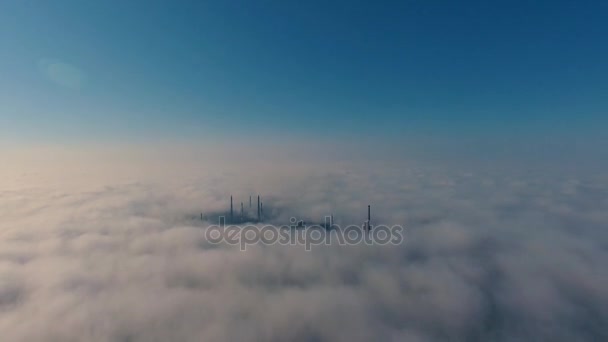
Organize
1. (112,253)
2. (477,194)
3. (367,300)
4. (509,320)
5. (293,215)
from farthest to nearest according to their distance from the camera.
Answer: (477,194) < (293,215) < (112,253) < (367,300) < (509,320)

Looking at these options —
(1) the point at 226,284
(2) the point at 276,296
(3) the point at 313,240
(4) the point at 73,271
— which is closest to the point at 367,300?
(2) the point at 276,296

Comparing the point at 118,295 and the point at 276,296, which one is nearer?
the point at 118,295

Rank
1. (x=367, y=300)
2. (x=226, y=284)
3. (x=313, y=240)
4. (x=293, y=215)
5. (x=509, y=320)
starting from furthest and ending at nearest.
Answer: (x=293, y=215) < (x=313, y=240) < (x=226, y=284) < (x=367, y=300) < (x=509, y=320)

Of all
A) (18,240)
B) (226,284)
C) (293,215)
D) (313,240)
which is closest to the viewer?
(226,284)

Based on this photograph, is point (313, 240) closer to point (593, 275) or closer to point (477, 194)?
point (593, 275)

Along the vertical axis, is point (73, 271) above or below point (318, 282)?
above

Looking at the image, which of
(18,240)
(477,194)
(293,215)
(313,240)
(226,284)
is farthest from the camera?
(477,194)

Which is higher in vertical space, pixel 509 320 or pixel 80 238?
pixel 80 238

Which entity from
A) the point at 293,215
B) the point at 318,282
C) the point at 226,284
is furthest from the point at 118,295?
the point at 293,215

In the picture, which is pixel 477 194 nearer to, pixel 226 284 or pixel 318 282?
pixel 318 282
